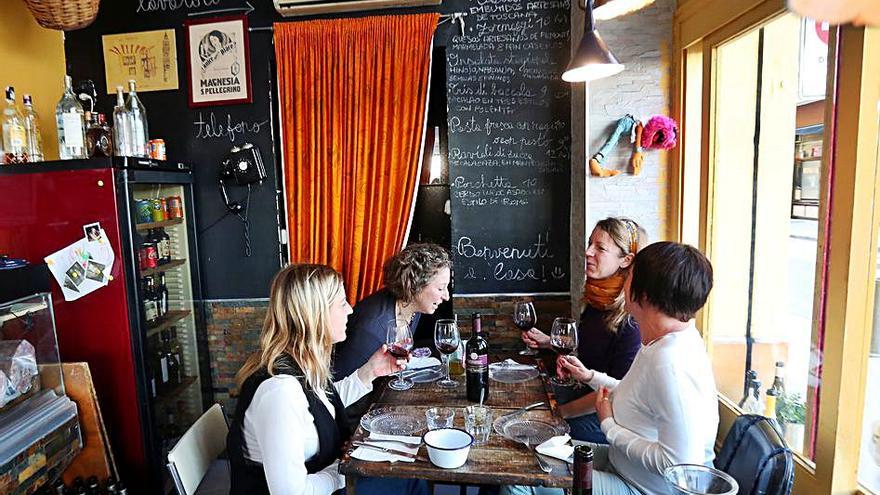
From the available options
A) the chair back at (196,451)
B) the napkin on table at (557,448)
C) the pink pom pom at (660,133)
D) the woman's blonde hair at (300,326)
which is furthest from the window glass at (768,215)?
the chair back at (196,451)

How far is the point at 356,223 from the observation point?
3213 millimetres

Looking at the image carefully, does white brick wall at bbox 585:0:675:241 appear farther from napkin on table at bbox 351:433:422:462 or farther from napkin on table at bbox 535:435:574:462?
napkin on table at bbox 351:433:422:462

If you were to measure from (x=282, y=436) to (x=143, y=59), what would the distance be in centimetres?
292

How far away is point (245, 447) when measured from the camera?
1577 millimetres

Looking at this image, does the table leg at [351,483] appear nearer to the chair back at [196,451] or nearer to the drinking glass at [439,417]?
the drinking glass at [439,417]

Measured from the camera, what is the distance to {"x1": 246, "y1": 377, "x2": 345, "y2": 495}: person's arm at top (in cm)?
145

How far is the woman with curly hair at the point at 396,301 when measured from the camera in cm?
222

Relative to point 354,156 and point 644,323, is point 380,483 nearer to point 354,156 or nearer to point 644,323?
point 644,323

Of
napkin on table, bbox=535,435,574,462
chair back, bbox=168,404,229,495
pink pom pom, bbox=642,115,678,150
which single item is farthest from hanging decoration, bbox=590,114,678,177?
chair back, bbox=168,404,229,495

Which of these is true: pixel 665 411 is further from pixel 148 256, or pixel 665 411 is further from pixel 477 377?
pixel 148 256

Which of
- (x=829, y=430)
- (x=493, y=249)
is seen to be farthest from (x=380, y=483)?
(x=493, y=249)

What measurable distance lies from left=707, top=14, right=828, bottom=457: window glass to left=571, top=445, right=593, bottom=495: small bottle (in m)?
1.09

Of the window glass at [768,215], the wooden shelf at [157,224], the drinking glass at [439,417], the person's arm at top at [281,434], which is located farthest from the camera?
the wooden shelf at [157,224]

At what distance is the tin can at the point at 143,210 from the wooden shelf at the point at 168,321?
1.98ft
